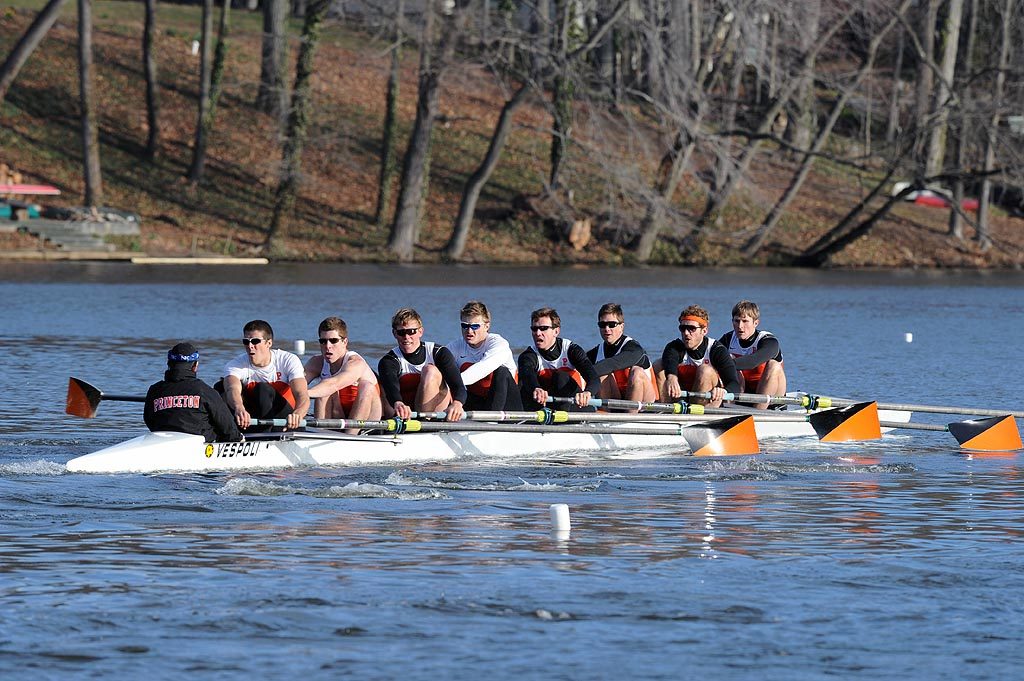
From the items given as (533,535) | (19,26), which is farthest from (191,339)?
(19,26)

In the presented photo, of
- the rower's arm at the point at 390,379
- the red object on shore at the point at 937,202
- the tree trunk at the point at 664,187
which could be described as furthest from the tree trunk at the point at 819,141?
the rower's arm at the point at 390,379

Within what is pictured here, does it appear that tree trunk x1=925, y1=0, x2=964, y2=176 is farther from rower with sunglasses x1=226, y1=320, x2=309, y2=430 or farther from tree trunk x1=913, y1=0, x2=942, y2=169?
rower with sunglasses x1=226, y1=320, x2=309, y2=430

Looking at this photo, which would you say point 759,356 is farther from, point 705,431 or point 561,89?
point 561,89

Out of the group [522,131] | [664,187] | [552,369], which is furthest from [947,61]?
[552,369]

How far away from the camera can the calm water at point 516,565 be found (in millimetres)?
9594

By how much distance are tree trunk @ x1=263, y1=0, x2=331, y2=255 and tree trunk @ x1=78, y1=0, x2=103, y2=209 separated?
18.4 feet

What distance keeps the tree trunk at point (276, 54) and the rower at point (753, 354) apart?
34075 millimetres

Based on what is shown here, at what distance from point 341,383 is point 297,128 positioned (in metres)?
38.8

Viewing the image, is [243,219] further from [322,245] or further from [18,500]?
[18,500]

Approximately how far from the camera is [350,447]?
53.9ft

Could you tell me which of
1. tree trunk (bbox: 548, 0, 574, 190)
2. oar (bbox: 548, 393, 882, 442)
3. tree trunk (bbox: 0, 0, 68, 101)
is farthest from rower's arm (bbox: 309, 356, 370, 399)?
tree trunk (bbox: 0, 0, 68, 101)

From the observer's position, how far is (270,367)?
53.4 ft

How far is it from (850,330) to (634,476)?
20869 millimetres

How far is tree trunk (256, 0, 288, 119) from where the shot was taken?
180 ft
